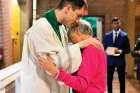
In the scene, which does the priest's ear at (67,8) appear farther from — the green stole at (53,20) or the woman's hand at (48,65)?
the woman's hand at (48,65)

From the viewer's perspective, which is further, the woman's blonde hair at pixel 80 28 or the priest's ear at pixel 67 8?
the woman's blonde hair at pixel 80 28

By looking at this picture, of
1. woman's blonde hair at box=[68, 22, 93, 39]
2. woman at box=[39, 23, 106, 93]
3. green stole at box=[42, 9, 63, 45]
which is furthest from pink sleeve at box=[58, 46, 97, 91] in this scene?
green stole at box=[42, 9, 63, 45]

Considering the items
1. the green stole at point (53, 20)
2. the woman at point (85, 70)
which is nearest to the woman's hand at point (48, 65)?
the woman at point (85, 70)

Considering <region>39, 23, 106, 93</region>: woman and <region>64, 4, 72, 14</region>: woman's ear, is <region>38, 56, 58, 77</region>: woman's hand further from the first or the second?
<region>64, 4, 72, 14</region>: woman's ear

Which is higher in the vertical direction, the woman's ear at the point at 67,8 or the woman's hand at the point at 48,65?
the woman's ear at the point at 67,8

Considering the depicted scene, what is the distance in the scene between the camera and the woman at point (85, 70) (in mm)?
2107

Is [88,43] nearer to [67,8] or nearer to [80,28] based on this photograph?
[80,28]

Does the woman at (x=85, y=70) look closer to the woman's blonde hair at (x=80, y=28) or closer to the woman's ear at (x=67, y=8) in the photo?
the woman's blonde hair at (x=80, y=28)

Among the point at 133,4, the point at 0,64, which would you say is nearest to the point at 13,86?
the point at 0,64

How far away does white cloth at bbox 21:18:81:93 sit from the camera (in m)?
2.11

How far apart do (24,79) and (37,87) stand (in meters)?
0.10

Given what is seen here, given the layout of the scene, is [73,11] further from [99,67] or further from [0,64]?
[0,64]

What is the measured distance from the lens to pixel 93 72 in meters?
2.19

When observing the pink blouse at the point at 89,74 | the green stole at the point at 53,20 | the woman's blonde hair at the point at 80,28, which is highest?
the green stole at the point at 53,20
